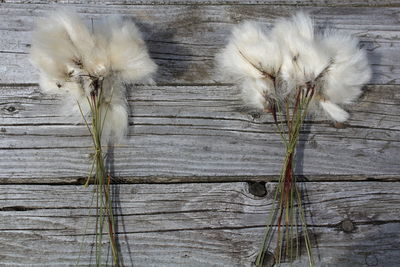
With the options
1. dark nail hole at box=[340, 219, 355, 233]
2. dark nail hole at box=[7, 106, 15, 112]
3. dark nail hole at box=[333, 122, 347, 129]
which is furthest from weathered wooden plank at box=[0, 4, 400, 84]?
dark nail hole at box=[340, 219, 355, 233]

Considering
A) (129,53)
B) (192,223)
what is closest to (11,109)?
(129,53)

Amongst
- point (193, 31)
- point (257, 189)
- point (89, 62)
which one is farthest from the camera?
point (193, 31)

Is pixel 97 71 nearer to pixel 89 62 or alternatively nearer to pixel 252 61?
pixel 89 62

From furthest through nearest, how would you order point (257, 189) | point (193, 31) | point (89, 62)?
point (193, 31) → point (257, 189) → point (89, 62)

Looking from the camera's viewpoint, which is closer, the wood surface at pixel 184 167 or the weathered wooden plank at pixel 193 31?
the wood surface at pixel 184 167

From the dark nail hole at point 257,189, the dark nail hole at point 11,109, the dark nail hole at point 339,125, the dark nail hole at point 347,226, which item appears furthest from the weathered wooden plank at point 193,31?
the dark nail hole at point 347,226

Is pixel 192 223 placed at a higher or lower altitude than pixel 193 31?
lower

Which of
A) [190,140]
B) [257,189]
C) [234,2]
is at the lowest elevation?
[257,189]

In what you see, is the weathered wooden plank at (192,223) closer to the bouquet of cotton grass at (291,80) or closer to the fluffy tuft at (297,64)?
the bouquet of cotton grass at (291,80)
